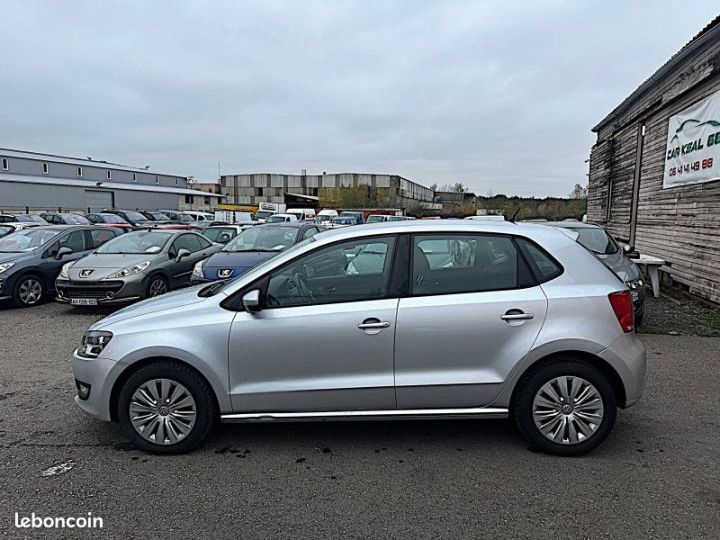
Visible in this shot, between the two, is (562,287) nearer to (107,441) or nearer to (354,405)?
(354,405)

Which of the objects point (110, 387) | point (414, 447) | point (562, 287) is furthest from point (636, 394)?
point (110, 387)

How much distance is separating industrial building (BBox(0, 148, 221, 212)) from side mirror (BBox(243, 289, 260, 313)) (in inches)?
1880

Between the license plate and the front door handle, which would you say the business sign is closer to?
the front door handle

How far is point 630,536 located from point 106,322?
12.3ft

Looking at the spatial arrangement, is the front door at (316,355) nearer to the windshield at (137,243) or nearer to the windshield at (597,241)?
the windshield at (597,241)

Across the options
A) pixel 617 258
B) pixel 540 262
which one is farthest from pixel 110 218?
pixel 540 262

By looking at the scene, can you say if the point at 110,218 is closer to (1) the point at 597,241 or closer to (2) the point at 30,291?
(2) the point at 30,291

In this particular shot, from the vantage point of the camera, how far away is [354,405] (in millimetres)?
3457

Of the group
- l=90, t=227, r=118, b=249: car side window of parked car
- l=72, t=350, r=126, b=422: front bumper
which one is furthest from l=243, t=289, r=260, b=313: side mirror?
l=90, t=227, r=118, b=249: car side window of parked car

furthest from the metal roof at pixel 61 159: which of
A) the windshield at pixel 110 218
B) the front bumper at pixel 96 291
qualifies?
the front bumper at pixel 96 291

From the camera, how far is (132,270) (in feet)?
28.2

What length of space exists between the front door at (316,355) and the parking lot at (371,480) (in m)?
0.44

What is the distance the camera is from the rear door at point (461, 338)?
11.1ft

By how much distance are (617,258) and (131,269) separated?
815cm
